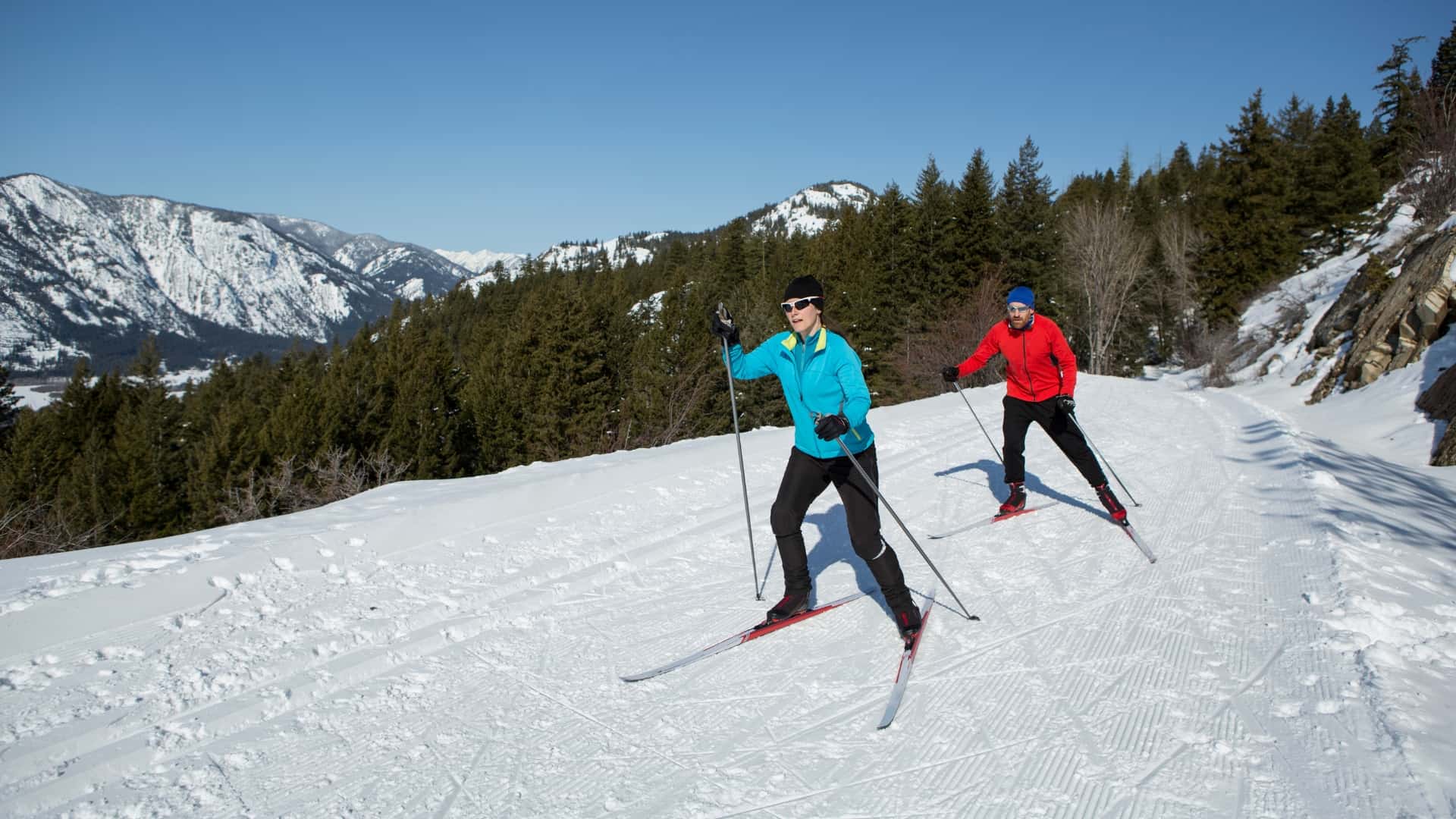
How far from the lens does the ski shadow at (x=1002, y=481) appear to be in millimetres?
7211

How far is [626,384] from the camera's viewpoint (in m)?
43.4

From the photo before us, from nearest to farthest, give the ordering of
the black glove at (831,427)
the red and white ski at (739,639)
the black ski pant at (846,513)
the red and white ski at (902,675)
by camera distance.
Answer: the red and white ski at (902,675) → the black glove at (831,427) → the red and white ski at (739,639) → the black ski pant at (846,513)

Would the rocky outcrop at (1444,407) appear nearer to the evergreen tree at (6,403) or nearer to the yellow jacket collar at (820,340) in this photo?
the yellow jacket collar at (820,340)

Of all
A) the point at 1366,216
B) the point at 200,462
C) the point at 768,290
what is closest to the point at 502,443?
the point at 200,462

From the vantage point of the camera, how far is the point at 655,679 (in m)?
3.77

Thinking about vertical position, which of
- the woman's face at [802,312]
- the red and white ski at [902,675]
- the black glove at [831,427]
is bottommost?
the red and white ski at [902,675]

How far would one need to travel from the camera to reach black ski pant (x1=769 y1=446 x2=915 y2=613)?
406 cm

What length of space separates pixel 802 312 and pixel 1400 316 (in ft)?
51.5

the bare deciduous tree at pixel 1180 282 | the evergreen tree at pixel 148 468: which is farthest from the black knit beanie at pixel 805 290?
the evergreen tree at pixel 148 468

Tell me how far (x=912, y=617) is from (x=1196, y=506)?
4508mm

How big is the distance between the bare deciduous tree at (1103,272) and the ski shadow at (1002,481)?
29.8m

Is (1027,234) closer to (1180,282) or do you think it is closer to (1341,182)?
(1180,282)

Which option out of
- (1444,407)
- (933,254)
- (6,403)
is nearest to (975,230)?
(933,254)

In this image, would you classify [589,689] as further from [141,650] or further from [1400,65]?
[1400,65]
